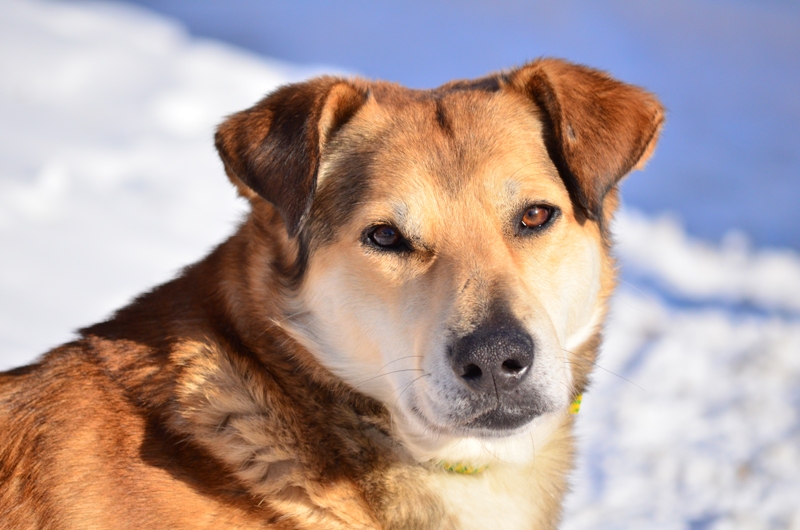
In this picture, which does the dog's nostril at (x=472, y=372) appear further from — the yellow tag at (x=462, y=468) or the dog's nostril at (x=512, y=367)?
the yellow tag at (x=462, y=468)

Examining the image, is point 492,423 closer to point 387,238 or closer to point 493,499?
point 493,499

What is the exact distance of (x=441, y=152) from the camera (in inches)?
114

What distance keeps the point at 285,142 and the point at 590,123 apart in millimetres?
1192

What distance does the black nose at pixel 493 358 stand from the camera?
2.39 m

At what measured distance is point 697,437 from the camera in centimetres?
553

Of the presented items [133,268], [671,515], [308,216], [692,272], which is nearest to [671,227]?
[692,272]

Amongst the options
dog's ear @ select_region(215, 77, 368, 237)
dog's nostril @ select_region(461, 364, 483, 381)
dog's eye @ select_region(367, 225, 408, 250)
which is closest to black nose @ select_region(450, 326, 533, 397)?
dog's nostril @ select_region(461, 364, 483, 381)

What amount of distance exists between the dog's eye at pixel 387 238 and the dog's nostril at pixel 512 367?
2.01ft

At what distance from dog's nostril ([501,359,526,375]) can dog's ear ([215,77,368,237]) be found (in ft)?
2.96

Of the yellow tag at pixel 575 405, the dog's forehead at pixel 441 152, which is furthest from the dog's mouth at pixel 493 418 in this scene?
the dog's forehead at pixel 441 152

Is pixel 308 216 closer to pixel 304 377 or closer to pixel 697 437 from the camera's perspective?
pixel 304 377

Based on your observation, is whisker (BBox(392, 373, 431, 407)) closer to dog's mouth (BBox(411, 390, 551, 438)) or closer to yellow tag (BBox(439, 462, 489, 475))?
dog's mouth (BBox(411, 390, 551, 438))

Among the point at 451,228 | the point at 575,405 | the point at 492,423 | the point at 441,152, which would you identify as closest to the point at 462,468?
the point at 492,423

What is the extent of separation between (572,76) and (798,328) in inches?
201
